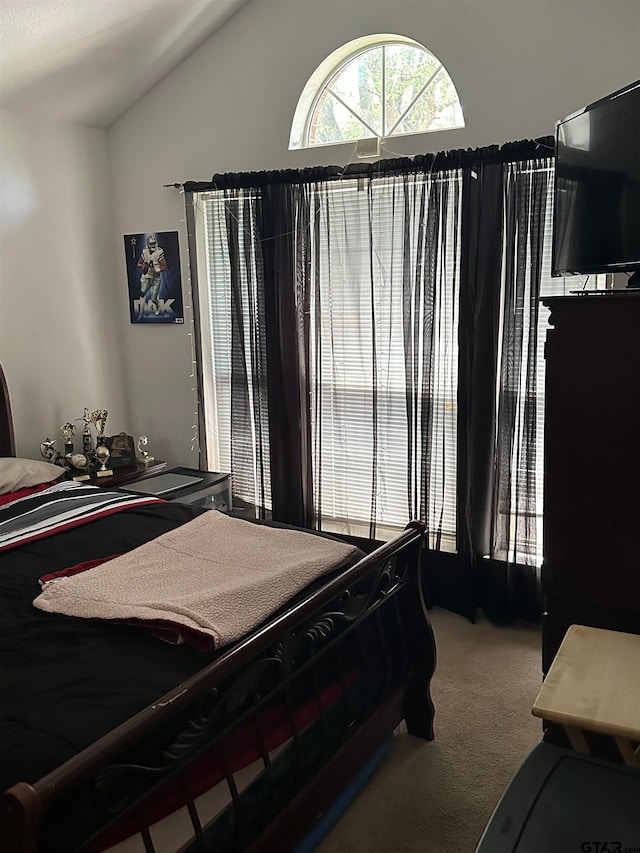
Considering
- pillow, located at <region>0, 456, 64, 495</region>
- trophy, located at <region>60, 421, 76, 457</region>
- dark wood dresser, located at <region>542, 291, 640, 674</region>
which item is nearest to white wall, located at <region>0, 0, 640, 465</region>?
trophy, located at <region>60, 421, 76, 457</region>

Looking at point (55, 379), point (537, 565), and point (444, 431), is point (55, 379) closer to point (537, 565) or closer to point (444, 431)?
point (444, 431)

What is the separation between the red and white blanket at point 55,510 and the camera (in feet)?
8.37

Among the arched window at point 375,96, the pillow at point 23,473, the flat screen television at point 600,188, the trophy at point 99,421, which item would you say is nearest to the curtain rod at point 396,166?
the arched window at point 375,96

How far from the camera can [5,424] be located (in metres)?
3.50

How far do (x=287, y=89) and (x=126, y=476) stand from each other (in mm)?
2041

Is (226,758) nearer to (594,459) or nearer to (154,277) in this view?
(594,459)

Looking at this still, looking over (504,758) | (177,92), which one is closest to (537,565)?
(504,758)

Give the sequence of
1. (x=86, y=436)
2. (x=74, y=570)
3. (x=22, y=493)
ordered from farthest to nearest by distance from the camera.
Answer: (x=86, y=436) < (x=22, y=493) < (x=74, y=570)

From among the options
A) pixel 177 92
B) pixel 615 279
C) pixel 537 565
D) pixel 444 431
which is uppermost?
pixel 177 92

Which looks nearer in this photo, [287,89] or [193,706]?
[193,706]

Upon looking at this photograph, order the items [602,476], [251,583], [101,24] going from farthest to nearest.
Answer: [101,24]
[251,583]
[602,476]

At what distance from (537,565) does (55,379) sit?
8.47ft

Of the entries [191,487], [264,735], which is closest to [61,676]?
[264,735]

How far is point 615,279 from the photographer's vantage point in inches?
111
